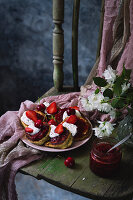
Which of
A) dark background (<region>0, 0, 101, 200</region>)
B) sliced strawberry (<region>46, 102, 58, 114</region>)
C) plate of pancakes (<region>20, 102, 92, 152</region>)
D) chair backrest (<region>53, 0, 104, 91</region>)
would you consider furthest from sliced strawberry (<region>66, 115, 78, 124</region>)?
dark background (<region>0, 0, 101, 200</region>)

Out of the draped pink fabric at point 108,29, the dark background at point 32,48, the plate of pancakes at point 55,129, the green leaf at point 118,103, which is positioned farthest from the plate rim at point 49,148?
the dark background at point 32,48

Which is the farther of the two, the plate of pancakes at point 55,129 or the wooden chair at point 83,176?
the plate of pancakes at point 55,129

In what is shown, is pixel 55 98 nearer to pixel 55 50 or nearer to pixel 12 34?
pixel 55 50

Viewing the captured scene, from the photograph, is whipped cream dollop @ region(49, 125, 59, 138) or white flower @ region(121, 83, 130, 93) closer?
white flower @ region(121, 83, 130, 93)

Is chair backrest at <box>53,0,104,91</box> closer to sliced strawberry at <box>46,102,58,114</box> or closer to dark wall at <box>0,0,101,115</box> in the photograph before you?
sliced strawberry at <box>46,102,58,114</box>

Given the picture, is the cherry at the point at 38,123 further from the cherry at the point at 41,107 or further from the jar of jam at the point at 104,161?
the jar of jam at the point at 104,161

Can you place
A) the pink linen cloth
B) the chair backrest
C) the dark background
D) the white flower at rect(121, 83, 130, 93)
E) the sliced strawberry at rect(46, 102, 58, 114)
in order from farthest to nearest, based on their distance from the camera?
the dark background → the chair backrest → the sliced strawberry at rect(46, 102, 58, 114) → the pink linen cloth → the white flower at rect(121, 83, 130, 93)
